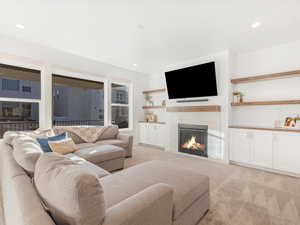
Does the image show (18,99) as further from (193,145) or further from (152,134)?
(193,145)

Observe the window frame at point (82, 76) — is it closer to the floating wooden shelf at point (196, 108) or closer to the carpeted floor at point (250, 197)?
the floating wooden shelf at point (196, 108)

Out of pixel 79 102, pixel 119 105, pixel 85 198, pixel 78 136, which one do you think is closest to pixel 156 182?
pixel 85 198

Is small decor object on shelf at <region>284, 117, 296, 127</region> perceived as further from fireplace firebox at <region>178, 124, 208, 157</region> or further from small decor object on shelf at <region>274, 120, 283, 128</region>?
fireplace firebox at <region>178, 124, 208, 157</region>

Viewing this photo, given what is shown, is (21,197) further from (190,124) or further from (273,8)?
(190,124)

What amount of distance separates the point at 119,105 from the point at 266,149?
13.3 ft

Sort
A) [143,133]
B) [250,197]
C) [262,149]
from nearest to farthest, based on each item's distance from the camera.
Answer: [250,197], [262,149], [143,133]

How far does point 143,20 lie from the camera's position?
7.95 ft

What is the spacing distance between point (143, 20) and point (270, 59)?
2.88 m

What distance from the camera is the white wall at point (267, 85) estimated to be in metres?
3.12

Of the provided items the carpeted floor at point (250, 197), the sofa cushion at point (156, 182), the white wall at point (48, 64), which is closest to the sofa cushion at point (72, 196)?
the sofa cushion at point (156, 182)

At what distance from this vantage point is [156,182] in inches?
60.9

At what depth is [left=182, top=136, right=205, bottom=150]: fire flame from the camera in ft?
13.2

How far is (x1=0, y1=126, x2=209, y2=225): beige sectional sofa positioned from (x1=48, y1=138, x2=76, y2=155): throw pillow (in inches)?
36.7

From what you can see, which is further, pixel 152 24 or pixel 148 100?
pixel 148 100
